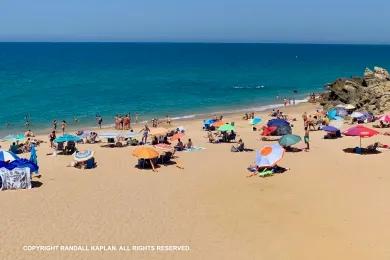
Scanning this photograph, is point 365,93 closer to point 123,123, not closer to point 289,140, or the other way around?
point 289,140

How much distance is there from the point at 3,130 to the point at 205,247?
1215 inches

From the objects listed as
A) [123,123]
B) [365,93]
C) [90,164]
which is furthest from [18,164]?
[365,93]

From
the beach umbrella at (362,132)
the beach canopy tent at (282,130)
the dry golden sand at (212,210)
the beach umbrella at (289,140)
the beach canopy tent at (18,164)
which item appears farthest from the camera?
the beach canopy tent at (282,130)

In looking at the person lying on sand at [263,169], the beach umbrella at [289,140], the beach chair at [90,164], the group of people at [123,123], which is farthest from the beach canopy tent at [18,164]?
the group of people at [123,123]

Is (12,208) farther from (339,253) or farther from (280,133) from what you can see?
(280,133)

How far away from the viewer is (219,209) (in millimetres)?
16906

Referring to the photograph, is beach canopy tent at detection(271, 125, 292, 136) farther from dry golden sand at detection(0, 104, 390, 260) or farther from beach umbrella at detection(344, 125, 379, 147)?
beach umbrella at detection(344, 125, 379, 147)

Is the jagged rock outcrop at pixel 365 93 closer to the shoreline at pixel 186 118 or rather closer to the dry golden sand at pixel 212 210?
the shoreline at pixel 186 118

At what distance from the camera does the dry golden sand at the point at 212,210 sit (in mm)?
13898

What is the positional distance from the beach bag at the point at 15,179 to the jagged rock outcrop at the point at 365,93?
2757 centimetres

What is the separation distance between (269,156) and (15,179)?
33.6 feet

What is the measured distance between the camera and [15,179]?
19281 millimetres

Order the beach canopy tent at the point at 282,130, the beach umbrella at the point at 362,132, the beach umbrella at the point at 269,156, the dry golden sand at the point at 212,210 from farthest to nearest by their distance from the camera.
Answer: the beach canopy tent at the point at 282,130
the beach umbrella at the point at 362,132
the beach umbrella at the point at 269,156
the dry golden sand at the point at 212,210

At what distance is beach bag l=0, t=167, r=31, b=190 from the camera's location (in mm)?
19172
